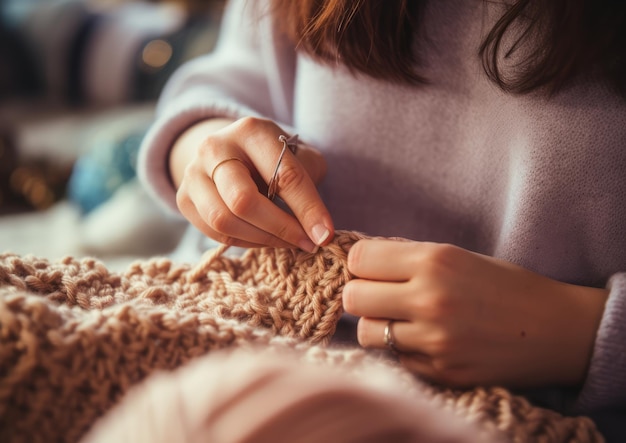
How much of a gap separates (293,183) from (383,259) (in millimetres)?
120

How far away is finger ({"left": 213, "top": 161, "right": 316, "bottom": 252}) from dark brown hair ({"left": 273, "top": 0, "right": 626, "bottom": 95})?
7.6 inches

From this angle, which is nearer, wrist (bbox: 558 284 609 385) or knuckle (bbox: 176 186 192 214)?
wrist (bbox: 558 284 609 385)

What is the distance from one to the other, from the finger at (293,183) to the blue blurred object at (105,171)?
2.28 feet

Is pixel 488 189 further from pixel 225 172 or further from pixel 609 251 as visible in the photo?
pixel 225 172

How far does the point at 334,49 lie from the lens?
1.92 ft

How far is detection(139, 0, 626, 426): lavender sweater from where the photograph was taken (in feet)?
1.65

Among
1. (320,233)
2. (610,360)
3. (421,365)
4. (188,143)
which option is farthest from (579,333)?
(188,143)

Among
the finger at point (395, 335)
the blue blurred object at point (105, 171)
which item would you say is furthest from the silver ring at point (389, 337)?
the blue blurred object at point (105, 171)

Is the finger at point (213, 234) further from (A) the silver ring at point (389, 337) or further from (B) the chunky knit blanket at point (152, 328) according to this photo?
(A) the silver ring at point (389, 337)

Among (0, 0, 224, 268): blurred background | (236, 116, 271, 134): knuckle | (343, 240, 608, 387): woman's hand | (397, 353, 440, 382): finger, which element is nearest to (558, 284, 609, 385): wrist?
(343, 240, 608, 387): woman's hand

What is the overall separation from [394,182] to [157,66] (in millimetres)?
1237

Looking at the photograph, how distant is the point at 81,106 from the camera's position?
1822 mm

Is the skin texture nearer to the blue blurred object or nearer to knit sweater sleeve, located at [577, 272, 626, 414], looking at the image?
knit sweater sleeve, located at [577, 272, 626, 414]

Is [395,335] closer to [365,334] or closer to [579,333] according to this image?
[365,334]
